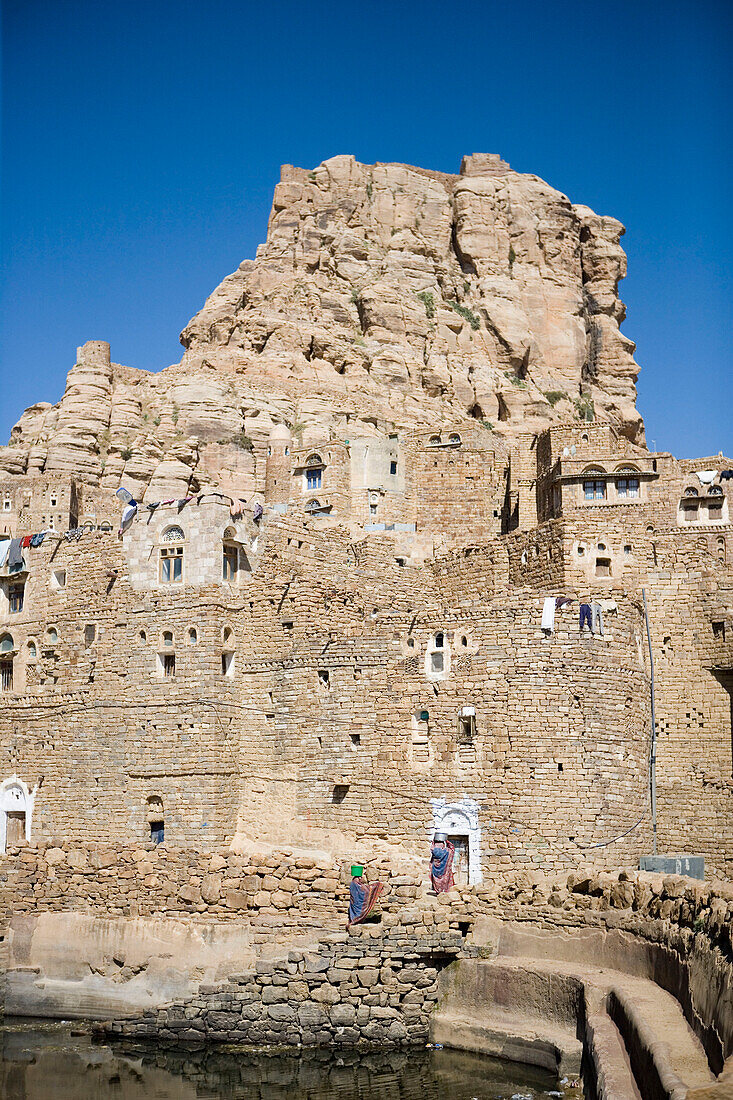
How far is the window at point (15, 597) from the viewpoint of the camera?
38688 millimetres

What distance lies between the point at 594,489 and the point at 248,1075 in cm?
2437

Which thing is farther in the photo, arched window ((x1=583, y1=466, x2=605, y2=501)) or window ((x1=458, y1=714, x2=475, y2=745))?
arched window ((x1=583, y1=466, x2=605, y2=501))

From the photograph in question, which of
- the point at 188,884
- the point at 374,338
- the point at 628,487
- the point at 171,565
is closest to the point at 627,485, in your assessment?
the point at 628,487

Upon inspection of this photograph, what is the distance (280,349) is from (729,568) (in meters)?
40.7

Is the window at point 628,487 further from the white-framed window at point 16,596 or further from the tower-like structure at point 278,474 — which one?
the white-framed window at point 16,596

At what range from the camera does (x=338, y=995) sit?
24.4 meters

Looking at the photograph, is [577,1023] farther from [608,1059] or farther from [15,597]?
[15,597]

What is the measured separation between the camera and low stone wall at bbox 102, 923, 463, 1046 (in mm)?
24188

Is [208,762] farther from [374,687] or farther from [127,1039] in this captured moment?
[127,1039]

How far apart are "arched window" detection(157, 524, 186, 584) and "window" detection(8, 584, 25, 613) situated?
21.7 ft

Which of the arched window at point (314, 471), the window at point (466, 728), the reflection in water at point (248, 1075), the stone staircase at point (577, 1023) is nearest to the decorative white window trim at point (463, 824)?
the window at point (466, 728)

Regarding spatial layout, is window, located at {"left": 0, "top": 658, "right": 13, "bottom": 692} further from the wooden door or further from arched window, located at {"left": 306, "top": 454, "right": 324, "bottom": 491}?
the wooden door

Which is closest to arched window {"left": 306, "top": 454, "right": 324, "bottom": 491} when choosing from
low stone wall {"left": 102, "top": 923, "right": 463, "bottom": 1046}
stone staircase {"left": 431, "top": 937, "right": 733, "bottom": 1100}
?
low stone wall {"left": 102, "top": 923, "right": 463, "bottom": 1046}

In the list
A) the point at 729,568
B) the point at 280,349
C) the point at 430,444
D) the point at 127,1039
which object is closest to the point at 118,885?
the point at 127,1039
